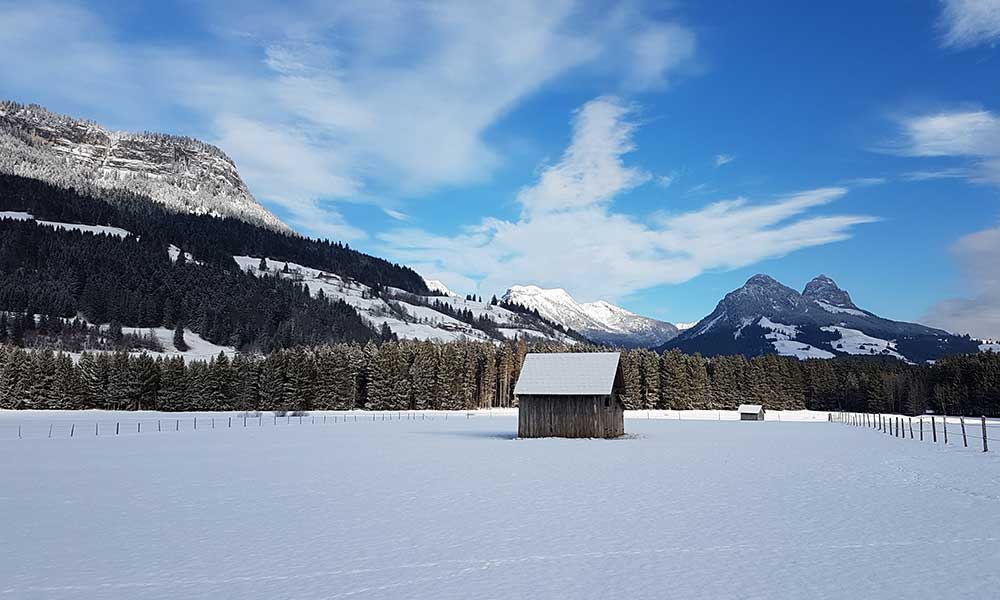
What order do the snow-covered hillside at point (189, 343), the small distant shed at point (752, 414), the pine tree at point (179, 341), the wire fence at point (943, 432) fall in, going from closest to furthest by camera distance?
1. the wire fence at point (943, 432)
2. the small distant shed at point (752, 414)
3. the snow-covered hillside at point (189, 343)
4. the pine tree at point (179, 341)

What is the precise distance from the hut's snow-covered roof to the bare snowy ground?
49.9 feet

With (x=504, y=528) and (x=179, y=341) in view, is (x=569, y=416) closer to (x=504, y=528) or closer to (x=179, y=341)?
(x=504, y=528)

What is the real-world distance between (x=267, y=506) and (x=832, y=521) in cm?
1575

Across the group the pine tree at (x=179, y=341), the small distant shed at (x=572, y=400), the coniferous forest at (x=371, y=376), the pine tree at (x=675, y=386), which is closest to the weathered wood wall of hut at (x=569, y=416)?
the small distant shed at (x=572, y=400)

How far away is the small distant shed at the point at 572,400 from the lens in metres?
49.8

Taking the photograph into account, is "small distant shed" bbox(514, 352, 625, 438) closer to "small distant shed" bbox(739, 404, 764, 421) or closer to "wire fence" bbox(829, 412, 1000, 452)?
"wire fence" bbox(829, 412, 1000, 452)

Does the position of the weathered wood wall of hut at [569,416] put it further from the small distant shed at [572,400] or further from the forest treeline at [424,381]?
the forest treeline at [424,381]

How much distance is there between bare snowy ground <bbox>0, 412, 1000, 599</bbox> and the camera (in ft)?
39.4

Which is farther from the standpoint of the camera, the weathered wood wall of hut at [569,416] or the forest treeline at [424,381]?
the forest treeline at [424,381]

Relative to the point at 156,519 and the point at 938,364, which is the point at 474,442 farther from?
the point at 938,364

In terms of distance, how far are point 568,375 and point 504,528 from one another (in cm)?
3466

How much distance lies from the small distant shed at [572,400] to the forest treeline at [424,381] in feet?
191

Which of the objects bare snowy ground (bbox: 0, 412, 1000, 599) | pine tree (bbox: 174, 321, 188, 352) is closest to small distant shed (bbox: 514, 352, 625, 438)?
bare snowy ground (bbox: 0, 412, 1000, 599)

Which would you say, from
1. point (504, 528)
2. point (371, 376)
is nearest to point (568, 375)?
point (504, 528)
